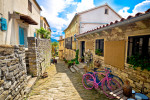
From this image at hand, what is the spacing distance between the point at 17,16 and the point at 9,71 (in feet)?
13.7

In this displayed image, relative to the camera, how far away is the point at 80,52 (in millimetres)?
9961

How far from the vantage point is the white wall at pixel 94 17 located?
9.81 metres

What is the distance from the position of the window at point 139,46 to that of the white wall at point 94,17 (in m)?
6.71

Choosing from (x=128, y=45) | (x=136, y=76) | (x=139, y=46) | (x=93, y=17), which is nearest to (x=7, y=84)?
(x=136, y=76)

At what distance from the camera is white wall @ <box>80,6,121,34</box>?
981 cm

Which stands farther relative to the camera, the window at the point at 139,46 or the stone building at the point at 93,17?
the stone building at the point at 93,17

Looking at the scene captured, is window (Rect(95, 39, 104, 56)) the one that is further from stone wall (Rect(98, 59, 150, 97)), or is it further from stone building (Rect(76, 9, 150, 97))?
stone wall (Rect(98, 59, 150, 97))

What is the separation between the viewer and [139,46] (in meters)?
3.34

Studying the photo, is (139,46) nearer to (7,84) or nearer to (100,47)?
(100,47)

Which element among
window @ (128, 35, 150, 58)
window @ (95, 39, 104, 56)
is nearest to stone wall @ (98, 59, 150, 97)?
window @ (128, 35, 150, 58)

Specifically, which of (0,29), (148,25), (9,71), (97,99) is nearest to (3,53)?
(9,71)

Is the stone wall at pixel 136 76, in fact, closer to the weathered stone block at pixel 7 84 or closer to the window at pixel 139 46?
the window at pixel 139 46

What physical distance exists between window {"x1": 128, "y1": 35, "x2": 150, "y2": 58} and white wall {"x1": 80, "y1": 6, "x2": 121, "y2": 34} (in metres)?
6.71

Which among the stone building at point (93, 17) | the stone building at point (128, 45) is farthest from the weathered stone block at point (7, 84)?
the stone building at point (93, 17)
